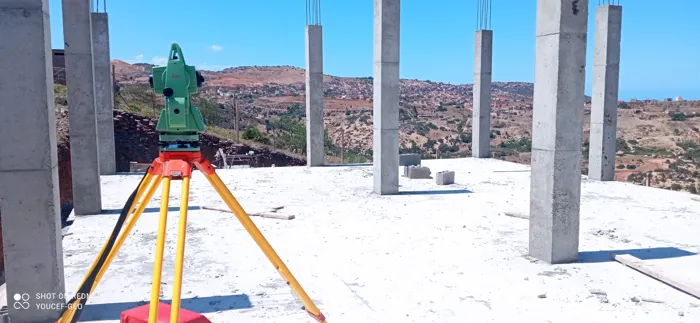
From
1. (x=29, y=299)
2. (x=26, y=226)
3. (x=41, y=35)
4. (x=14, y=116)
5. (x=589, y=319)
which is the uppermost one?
(x=41, y=35)

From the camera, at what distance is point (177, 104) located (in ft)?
10.3

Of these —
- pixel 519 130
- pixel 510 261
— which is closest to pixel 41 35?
pixel 510 261

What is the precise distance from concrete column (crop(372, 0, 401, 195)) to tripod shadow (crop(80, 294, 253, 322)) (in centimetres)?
610

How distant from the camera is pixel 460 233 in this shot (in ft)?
27.0

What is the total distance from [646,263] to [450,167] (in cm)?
967

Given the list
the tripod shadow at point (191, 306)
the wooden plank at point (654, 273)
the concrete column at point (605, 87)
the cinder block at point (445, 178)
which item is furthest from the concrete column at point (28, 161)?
the concrete column at point (605, 87)

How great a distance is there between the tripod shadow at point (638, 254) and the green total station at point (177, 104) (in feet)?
17.9

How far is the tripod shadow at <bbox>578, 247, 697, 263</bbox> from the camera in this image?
688cm

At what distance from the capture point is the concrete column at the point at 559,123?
252 inches

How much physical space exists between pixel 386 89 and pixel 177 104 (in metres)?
8.26

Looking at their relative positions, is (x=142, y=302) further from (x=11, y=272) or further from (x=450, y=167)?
(x=450, y=167)

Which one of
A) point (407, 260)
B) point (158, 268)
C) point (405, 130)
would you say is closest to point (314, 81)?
point (407, 260)

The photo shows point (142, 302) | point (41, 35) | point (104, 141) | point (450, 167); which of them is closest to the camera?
point (41, 35)

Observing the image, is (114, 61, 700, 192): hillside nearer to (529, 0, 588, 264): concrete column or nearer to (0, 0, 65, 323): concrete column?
(529, 0, 588, 264): concrete column
